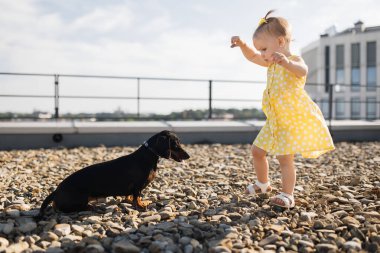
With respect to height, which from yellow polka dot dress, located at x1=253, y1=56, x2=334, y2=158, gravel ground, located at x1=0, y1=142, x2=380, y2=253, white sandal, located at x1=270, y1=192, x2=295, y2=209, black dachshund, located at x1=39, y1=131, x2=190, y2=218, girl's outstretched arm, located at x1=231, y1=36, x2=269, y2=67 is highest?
girl's outstretched arm, located at x1=231, y1=36, x2=269, y2=67

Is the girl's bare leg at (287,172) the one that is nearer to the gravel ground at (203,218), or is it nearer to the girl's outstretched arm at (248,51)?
the gravel ground at (203,218)

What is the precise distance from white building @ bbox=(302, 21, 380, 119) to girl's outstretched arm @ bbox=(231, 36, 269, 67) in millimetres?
38890

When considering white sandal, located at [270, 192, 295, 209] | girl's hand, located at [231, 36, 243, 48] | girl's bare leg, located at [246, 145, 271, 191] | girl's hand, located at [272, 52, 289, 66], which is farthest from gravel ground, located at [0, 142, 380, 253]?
girl's hand, located at [231, 36, 243, 48]

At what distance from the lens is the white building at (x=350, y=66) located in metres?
40.6

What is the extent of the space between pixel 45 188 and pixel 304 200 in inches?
92.1

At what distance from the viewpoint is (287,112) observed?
9.53ft

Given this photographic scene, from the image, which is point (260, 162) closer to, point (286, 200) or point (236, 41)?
point (286, 200)

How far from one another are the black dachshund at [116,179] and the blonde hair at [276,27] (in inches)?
42.6

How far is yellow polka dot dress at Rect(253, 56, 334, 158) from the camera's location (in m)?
2.86

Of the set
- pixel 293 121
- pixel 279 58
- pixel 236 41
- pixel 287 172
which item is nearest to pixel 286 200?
pixel 287 172

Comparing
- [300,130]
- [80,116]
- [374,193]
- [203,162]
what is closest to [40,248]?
[300,130]

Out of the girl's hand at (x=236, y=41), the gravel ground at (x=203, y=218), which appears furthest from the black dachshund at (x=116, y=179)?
the girl's hand at (x=236, y=41)

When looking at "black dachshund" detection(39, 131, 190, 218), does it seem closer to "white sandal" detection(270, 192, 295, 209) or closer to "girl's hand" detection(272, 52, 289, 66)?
"white sandal" detection(270, 192, 295, 209)

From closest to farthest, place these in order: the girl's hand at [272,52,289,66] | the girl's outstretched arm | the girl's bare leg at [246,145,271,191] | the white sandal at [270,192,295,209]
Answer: the girl's hand at [272,52,289,66] → the white sandal at [270,192,295,209] → the girl's bare leg at [246,145,271,191] → the girl's outstretched arm
